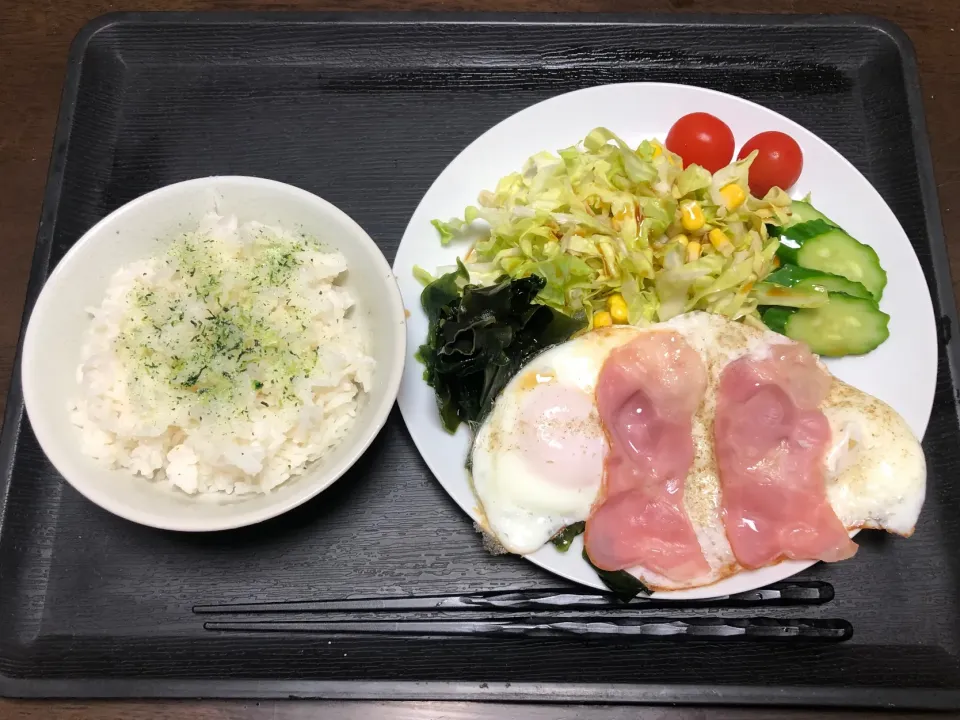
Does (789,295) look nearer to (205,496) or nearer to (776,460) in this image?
(776,460)

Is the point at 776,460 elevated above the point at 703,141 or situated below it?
below

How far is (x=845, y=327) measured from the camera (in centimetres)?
232

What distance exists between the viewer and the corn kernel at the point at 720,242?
2436 mm

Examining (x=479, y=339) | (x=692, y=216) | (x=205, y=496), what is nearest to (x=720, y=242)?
(x=692, y=216)

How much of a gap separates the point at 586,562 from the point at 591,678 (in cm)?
41

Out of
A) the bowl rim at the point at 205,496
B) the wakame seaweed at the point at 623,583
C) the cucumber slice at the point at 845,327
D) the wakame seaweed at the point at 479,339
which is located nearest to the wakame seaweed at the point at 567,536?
the wakame seaweed at the point at 623,583

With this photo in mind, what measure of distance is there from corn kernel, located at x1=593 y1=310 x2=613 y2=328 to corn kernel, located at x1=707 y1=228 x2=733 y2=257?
504 mm

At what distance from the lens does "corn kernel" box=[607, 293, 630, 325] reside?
2.40m

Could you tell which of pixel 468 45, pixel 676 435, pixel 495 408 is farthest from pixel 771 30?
pixel 495 408

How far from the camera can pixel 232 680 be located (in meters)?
2.15

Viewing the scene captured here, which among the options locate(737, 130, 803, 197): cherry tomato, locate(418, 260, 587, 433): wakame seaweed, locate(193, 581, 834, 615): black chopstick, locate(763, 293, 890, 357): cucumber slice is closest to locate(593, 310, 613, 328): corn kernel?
locate(418, 260, 587, 433): wakame seaweed

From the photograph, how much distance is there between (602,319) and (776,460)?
31.1 inches

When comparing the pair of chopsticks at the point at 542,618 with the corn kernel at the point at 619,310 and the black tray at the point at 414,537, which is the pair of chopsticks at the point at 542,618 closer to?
the black tray at the point at 414,537

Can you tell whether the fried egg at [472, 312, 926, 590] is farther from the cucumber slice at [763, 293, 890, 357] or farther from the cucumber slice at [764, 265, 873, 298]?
the cucumber slice at [764, 265, 873, 298]
